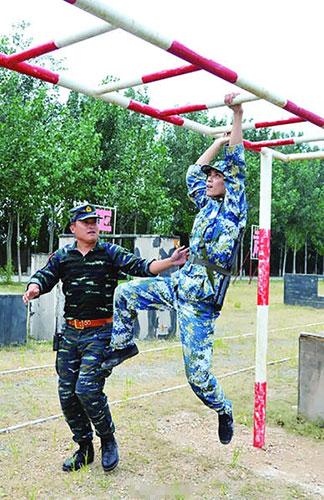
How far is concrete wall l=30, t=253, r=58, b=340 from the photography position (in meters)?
8.81

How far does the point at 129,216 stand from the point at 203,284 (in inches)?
821

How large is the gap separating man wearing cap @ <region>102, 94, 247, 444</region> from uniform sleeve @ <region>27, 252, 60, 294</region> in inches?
20.2

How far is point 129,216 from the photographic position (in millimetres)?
23984

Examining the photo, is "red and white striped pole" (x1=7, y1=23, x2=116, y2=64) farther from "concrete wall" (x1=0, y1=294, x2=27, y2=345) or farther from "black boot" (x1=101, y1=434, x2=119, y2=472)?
"concrete wall" (x1=0, y1=294, x2=27, y2=345)

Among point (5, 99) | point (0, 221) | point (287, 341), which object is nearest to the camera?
point (287, 341)

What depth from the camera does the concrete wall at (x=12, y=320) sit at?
8102mm

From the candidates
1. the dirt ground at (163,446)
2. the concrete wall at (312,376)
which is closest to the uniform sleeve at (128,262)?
the dirt ground at (163,446)

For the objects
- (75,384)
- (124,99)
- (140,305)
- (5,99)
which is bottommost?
(75,384)

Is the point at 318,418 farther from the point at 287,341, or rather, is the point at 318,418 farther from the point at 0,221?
the point at 0,221

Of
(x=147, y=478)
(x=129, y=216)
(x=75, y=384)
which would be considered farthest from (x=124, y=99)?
(x=129, y=216)

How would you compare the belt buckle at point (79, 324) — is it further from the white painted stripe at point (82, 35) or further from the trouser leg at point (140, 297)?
the white painted stripe at point (82, 35)

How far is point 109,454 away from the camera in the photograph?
3.88m

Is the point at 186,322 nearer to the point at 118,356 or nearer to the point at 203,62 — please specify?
the point at 118,356

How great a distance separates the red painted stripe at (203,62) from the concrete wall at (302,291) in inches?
543
